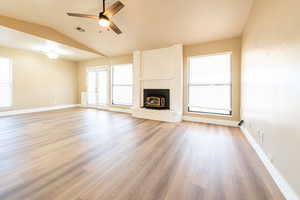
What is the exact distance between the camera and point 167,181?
1456 mm

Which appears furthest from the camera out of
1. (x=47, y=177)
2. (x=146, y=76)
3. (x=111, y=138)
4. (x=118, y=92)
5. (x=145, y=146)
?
(x=118, y=92)

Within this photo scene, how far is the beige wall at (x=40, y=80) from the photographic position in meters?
5.06

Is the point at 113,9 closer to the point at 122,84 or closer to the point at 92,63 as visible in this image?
the point at 122,84

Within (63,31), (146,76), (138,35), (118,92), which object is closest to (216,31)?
(138,35)

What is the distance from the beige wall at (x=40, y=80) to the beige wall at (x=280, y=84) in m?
7.80

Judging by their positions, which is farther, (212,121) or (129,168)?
(212,121)

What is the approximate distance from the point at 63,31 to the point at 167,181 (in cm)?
542

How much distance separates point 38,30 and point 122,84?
331 centimetres

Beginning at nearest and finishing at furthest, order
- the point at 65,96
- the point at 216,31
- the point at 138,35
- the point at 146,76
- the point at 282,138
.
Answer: the point at 282,138 < the point at 216,31 < the point at 138,35 < the point at 146,76 < the point at 65,96

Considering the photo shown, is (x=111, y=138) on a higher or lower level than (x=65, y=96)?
lower

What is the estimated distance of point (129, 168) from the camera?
1.69 meters

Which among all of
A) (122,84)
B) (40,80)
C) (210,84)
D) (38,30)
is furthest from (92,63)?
(210,84)

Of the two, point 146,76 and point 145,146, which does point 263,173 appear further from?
point 146,76

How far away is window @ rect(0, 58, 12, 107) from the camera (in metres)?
4.77
